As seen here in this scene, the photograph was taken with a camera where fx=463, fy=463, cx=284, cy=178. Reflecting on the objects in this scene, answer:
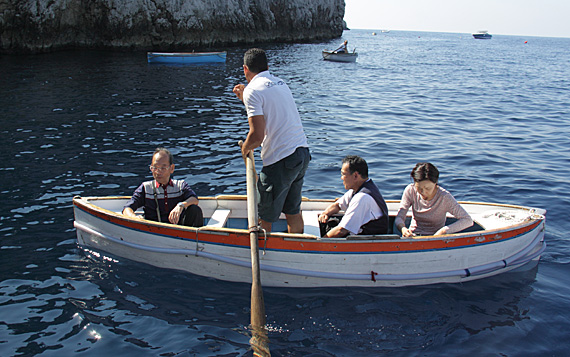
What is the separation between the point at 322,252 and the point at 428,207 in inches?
68.6

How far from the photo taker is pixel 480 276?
6875mm

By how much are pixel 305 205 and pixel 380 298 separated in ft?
6.80

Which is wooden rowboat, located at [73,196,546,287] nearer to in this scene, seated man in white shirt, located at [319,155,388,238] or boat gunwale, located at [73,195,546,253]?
boat gunwale, located at [73,195,546,253]

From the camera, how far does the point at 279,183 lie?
6.27m

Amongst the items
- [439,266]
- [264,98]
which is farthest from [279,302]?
[264,98]

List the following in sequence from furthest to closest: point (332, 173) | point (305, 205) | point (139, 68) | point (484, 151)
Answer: point (139, 68) < point (484, 151) < point (332, 173) < point (305, 205)

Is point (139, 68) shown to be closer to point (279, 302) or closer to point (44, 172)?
point (44, 172)

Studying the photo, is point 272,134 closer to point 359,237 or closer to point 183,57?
point 359,237

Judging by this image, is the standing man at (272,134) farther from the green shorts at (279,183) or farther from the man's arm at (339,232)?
the man's arm at (339,232)

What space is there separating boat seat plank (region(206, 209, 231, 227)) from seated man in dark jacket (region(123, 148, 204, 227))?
0.27m

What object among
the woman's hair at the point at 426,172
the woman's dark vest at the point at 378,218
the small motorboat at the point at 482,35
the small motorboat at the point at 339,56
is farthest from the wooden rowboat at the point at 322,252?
the small motorboat at the point at 482,35

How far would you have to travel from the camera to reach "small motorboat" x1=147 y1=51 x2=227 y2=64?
32031 mm

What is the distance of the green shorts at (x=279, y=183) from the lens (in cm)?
621

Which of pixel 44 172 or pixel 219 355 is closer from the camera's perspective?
pixel 219 355
